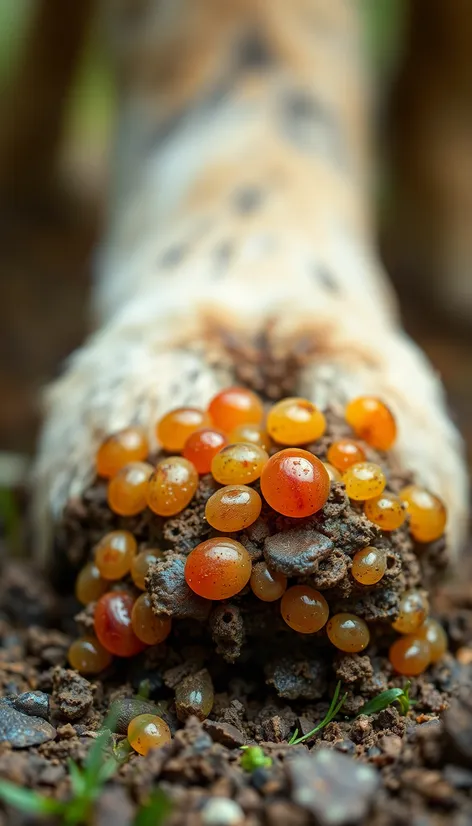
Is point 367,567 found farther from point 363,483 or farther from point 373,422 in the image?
point 373,422

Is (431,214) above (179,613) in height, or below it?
below

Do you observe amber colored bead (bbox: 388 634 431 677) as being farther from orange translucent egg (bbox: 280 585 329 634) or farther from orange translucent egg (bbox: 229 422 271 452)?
orange translucent egg (bbox: 229 422 271 452)

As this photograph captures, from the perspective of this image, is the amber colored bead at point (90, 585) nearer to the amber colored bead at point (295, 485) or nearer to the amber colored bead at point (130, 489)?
the amber colored bead at point (130, 489)

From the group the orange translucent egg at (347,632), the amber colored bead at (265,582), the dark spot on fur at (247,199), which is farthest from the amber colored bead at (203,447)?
the dark spot on fur at (247,199)

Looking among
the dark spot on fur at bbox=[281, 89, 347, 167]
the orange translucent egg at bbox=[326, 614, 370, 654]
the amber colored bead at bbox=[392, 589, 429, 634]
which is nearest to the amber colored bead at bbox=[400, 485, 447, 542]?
the amber colored bead at bbox=[392, 589, 429, 634]

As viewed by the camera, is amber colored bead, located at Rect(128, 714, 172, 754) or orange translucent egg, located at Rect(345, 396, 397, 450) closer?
amber colored bead, located at Rect(128, 714, 172, 754)

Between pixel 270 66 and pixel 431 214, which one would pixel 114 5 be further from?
pixel 431 214

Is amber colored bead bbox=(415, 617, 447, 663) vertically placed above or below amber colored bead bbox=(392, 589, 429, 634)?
below

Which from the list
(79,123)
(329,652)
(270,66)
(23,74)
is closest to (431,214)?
(270,66)
